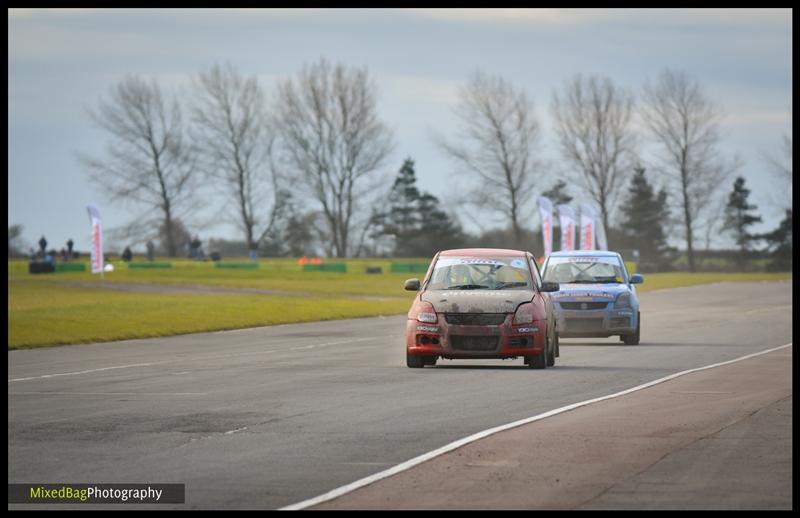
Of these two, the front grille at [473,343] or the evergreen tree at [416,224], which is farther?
the evergreen tree at [416,224]

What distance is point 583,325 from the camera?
28641 millimetres

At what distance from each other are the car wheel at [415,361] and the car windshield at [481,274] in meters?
1.09

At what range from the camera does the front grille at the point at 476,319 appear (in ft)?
70.3

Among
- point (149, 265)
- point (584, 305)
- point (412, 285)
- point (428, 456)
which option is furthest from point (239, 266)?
point (428, 456)

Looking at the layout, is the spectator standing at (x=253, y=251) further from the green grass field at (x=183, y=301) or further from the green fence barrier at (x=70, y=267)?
the green fence barrier at (x=70, y=267)

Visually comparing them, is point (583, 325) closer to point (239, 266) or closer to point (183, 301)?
point (183, 301)

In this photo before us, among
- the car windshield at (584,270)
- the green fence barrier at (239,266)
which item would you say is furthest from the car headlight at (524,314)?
the green fence barrier at (239,266)

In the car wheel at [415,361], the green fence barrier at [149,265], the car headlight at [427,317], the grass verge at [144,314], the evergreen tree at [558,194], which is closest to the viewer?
the car headlight at [427,317]

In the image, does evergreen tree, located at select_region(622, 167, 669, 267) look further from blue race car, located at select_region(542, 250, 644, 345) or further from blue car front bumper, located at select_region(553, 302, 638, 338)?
blue car front bumper, located at select_region(553, 302, 638, 338)

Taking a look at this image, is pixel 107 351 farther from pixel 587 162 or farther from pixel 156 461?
pixel 587 162

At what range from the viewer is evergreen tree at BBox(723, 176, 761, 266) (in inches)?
5517

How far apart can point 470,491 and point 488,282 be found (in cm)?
1273

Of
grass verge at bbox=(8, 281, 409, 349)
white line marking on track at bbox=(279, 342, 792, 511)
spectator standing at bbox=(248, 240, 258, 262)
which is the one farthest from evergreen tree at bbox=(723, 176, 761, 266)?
white line marking on track at bbox=(279, 342, 792, 511)

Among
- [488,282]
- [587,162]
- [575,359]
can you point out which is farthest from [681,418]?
[587,162]
